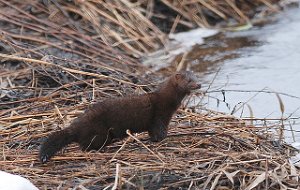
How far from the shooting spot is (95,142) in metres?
4.63

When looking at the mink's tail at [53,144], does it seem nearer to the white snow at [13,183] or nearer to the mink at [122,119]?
the mink at [122,119]

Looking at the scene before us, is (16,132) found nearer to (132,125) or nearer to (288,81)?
(132,125)

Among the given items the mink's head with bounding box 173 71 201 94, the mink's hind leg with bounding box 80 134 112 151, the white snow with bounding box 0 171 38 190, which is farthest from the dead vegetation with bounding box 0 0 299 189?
the white snow with bounding box 0 171 38 190

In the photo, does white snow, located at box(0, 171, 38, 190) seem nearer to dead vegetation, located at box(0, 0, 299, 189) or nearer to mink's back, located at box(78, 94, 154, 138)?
dead vegetation, located at box(0, 0, 299, 189)

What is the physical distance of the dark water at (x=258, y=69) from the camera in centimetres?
600

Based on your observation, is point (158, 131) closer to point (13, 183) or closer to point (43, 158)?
point (43, 158)

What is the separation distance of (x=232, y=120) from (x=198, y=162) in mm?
927

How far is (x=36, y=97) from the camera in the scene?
5848 mm

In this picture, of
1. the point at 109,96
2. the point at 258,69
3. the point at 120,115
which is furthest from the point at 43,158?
the point at 258,69

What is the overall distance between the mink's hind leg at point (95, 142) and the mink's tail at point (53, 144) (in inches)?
5.3

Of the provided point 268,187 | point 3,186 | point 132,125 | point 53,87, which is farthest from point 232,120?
point 3,186

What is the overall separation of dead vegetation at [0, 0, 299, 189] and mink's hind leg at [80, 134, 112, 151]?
0.14 feet

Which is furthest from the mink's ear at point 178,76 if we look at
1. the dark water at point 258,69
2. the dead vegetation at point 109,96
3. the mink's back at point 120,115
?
the dark water at point 258,69

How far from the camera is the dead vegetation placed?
4.23m
